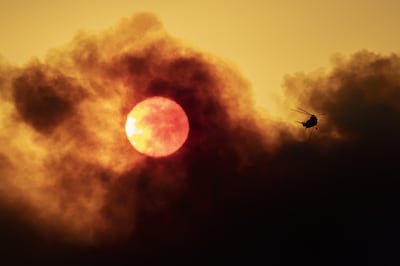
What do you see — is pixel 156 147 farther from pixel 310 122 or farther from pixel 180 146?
pixel 310 122

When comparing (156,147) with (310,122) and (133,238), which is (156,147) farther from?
(310,122)

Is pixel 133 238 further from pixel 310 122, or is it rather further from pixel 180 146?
pixel 310 122

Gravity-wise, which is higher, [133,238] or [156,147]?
[156,147]

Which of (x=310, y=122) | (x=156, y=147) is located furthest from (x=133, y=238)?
(x=310, y=122)

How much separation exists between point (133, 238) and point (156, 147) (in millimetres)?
29867

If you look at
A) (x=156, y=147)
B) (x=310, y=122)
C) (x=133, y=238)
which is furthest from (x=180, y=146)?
(x=310, y=122)

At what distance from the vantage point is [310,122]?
64.8 metres

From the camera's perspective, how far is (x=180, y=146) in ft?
422

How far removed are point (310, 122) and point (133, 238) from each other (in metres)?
80.9

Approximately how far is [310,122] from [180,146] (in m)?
68.8

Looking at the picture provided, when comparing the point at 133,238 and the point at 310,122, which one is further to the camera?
the point at 133,238

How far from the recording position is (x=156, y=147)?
422 feet

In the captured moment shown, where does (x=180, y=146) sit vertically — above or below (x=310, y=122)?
above

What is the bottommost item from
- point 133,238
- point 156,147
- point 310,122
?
point 310,122
